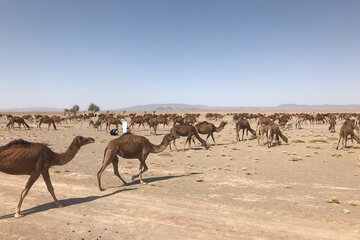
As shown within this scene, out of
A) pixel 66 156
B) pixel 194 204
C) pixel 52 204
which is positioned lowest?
pixel 194 204

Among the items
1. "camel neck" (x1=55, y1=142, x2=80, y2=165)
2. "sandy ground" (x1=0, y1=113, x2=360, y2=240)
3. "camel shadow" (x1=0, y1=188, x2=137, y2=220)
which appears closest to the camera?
"sandy ground" (x1=0, y1=113, x2=360, y2=240)

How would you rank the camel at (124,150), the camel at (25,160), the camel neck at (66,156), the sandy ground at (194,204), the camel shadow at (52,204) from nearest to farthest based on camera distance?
the sandy ground at (194,204) → the camel at (25,160) → the camel shadow at (52,204) → the camel neck at (66,156) → the camel at (124,150)

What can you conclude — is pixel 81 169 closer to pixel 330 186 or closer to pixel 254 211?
pixel 254 211

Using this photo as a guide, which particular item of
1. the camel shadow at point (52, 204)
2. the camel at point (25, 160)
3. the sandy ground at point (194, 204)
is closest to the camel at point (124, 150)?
the camel shadow at point (52, 204)

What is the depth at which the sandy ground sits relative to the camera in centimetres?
677

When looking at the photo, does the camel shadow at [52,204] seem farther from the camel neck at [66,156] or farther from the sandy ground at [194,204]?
the camel neck at [66,156]

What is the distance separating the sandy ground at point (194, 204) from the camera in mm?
6773

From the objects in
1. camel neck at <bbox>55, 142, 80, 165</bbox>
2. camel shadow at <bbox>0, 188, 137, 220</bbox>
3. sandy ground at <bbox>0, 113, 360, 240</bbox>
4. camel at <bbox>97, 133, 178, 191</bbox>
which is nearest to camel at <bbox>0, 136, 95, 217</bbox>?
camel neck at <bbox>55, 142, 80, 165</bbox>

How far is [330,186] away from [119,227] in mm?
9125

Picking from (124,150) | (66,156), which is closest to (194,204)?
(124,150)

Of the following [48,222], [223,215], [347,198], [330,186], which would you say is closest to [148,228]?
[223,215]

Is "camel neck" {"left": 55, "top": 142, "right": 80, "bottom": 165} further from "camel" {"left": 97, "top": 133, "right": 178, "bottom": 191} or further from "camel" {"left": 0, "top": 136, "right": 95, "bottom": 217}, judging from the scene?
"camel" {"left": 97, "top": 133, "right": 178, "bottom": 191}

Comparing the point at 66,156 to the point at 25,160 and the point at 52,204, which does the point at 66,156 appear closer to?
the point at 25,160

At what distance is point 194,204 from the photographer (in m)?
8.88
